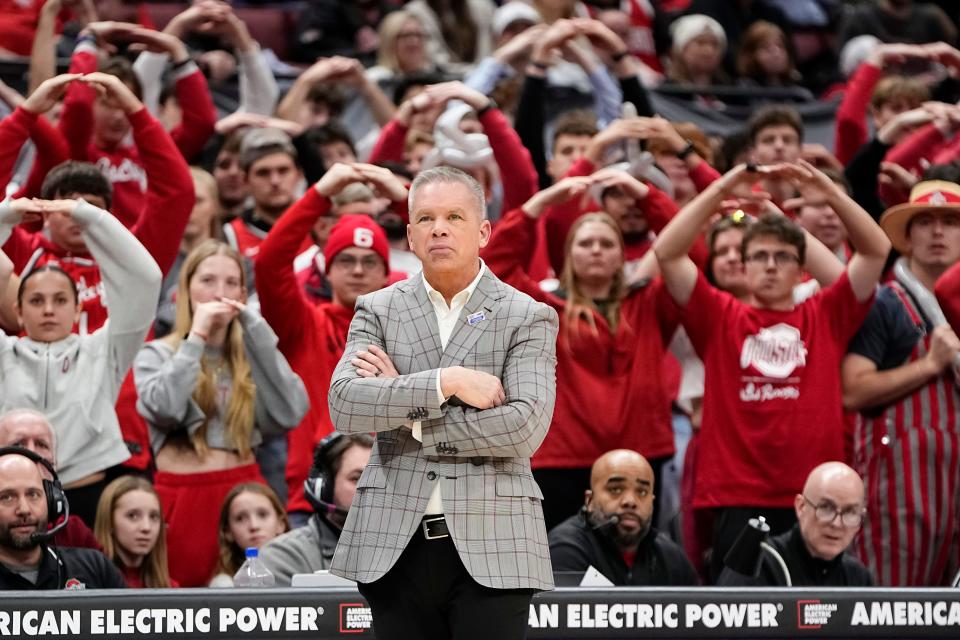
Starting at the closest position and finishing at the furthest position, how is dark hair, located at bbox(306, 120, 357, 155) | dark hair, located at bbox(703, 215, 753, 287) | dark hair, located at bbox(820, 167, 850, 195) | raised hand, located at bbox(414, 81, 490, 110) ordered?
raised hand, located at bbox(414, 81, 490, 110), dark hair, located at bbox(703, 215, 753, 287), dark hair, located at bbox(820, 167, 850, 195), dark hair, located at bbox(306, 120, 357, 155)

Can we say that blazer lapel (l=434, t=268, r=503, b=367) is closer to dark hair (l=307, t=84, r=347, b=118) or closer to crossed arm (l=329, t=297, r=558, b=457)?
crossed arm (l=329, t=297, r=558, b=457)

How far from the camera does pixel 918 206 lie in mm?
6477

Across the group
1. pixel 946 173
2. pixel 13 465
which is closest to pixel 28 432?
pixel 13 465

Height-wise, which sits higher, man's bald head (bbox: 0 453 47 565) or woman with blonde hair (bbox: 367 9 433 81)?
woman with blonde hair (bbox: 367 9 433 81)

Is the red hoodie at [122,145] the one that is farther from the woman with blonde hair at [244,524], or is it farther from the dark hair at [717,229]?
the dark hair at [717,229]

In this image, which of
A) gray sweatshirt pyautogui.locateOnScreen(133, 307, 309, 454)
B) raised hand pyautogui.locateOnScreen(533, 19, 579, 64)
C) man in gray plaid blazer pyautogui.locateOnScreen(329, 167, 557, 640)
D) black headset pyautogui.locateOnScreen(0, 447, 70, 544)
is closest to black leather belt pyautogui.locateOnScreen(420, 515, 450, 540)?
man in gray plaid blazer pyautogui.locateOnScreen(329, 167, 557, 640)

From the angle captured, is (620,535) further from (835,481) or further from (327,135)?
(327,135)

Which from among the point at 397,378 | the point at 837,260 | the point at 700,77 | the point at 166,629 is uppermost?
the point at 700,77

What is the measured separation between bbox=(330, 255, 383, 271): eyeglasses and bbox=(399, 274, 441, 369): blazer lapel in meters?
2.63

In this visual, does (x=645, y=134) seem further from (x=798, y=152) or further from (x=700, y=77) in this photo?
(x=700, y=77)

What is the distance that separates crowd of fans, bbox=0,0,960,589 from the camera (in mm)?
5711

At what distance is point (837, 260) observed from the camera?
6.52m

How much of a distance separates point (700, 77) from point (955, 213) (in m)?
3.52

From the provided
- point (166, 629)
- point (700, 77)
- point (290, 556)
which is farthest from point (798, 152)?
point (166, 629)
